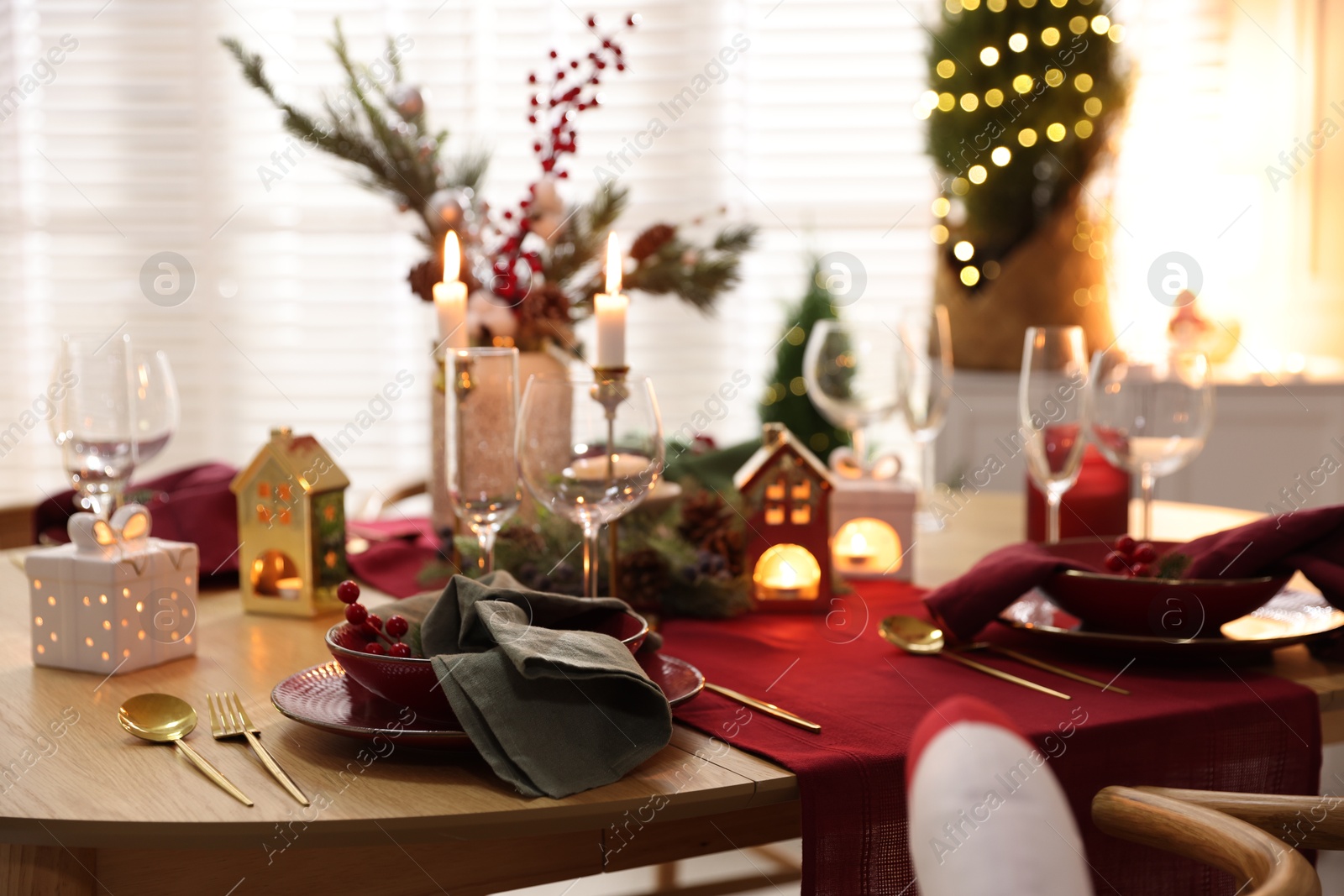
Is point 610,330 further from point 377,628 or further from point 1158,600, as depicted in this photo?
point 1158,600

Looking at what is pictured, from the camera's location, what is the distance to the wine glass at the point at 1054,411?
53.4 inches

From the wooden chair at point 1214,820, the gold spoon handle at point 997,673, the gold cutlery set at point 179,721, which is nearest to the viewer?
the wooden chair at point 1214,820

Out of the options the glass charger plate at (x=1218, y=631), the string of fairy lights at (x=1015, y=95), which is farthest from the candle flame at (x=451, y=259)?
the string of fairy lights at (x=1015, y=95)

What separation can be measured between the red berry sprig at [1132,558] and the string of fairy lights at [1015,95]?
7.72 ft

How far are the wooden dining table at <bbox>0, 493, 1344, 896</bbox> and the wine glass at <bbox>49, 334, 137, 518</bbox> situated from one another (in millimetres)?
332

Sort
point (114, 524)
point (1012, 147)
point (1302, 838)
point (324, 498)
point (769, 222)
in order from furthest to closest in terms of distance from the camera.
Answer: point (769, 222) → point (1012, 147) → point (324, 498) → point (114, 524) → point (1302, 838)

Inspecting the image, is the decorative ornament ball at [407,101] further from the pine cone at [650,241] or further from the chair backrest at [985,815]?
the chair backrest at [985,815]

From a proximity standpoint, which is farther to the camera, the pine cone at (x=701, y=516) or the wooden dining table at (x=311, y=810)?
the pine cone at (x=701, y=516)

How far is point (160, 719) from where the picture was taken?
92 cm

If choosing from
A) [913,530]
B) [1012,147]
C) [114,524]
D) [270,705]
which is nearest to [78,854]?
[270,705]

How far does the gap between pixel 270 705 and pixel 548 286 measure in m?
0.63

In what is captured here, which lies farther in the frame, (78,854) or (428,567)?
(428,567)

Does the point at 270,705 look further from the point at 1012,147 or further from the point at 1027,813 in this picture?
the point at 1012,147

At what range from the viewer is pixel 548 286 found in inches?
57.6
